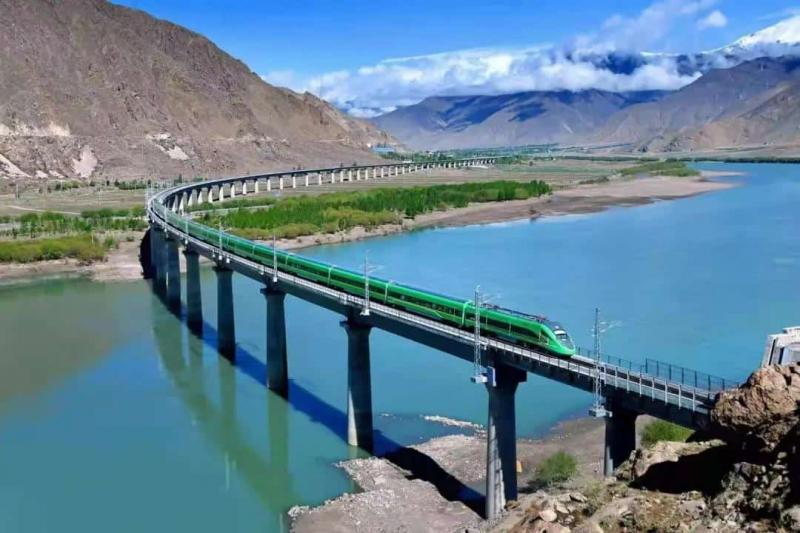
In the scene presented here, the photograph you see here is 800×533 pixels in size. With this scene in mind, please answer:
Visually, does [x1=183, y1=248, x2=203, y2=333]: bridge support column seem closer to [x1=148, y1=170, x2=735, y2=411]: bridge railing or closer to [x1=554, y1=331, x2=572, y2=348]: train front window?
[x1=148, y1=170, x2=735, y2=411]: bridge railing

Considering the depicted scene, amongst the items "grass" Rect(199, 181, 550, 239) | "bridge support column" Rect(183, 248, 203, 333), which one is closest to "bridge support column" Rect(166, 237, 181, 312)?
"bridge support column" Rect(183, 248, 203, 333)

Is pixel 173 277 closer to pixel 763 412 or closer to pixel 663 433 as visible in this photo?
pixel 663 433

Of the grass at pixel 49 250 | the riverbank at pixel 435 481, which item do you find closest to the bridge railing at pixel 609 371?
the riverbank at pixel 435 481

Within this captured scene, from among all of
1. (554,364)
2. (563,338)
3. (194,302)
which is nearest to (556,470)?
(563,338)

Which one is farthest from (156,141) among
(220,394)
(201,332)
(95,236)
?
(220,394)

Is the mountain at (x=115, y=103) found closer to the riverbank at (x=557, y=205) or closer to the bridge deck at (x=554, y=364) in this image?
the riverbank at (x=557, y=205)
